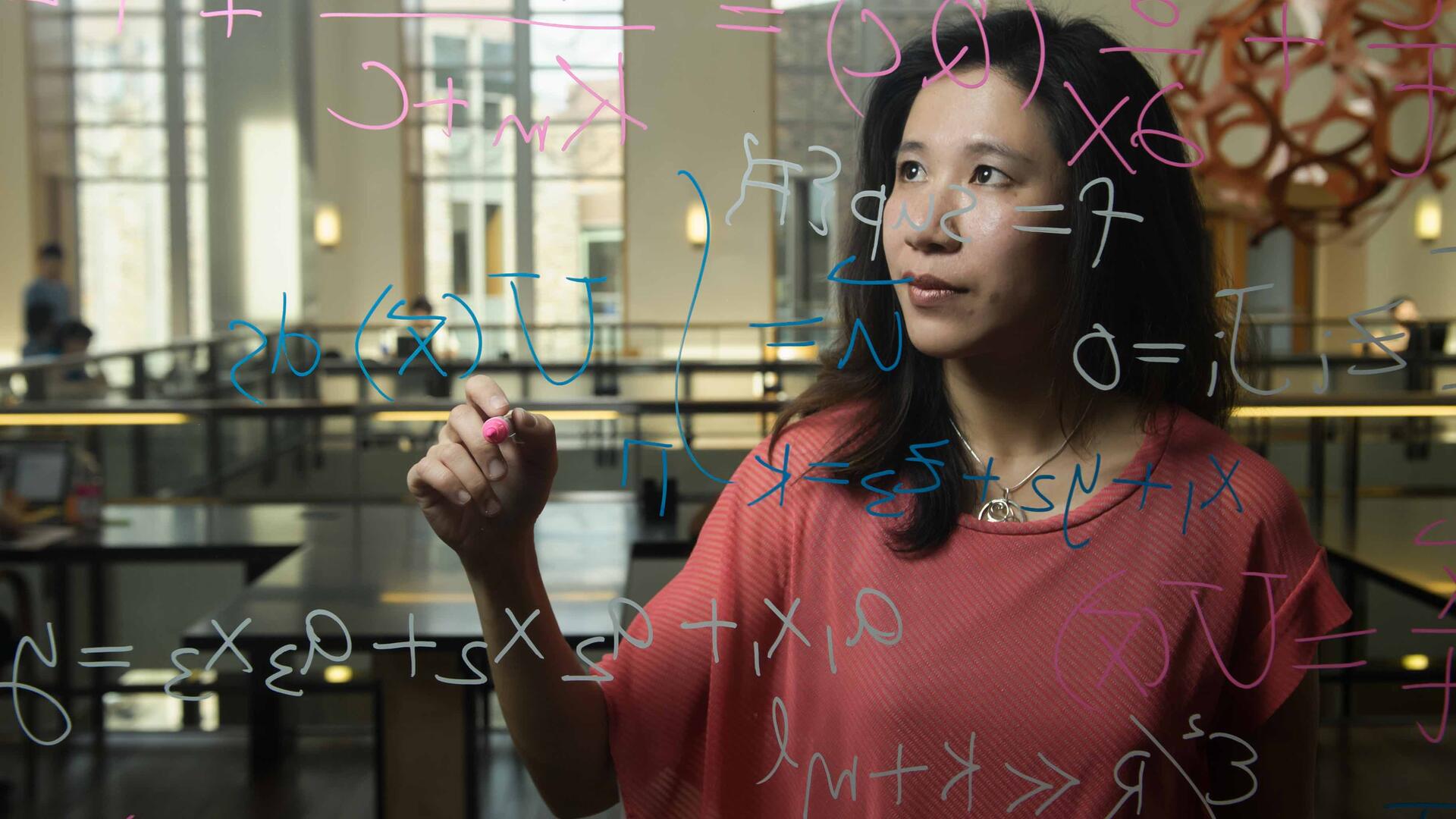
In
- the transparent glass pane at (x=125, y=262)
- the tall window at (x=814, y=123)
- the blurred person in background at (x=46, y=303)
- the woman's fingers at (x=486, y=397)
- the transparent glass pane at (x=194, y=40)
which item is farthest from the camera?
the transparent glass pane at (x=125, y=262)

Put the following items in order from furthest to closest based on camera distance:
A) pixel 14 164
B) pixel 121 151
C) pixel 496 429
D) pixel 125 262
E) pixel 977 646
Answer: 1. pixel 125 262
2. pixel 121 151
3. pixel 14 164
4. pixel 977 646
5. pixel 496 429

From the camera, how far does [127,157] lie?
163 centimetres

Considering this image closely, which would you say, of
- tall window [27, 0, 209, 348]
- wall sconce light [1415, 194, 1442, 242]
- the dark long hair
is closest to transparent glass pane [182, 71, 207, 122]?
tall window [27, 0, 209, 348]

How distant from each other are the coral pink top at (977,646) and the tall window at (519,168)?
0.84 feet

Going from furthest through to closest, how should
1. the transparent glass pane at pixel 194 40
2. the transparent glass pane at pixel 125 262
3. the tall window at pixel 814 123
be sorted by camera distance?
the transparent glass pane at pixel 125 262, the transparent glass pane at pixel 194 40, the tall window at pixel 814 123

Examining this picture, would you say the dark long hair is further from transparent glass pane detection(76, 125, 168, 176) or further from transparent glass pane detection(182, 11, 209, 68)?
Result: transparent glass pane detection(76, 125, 168, 176)

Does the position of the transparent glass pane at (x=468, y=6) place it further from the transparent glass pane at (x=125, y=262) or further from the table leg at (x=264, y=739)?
the table leg at (x=264, y=739)

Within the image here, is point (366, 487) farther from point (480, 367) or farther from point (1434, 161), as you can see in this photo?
point (1434, 161)

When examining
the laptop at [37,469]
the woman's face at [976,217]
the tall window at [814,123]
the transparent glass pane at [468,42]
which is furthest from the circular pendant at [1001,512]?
the laptop at [37,469]

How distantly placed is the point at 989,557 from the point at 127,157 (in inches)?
53.5

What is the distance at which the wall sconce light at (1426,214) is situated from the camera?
1.17 m

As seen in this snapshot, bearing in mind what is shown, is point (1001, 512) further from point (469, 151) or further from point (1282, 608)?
point (469, 151)

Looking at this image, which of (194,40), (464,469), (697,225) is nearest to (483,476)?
(464,469)

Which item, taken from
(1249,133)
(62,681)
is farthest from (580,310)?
(1249,133)
